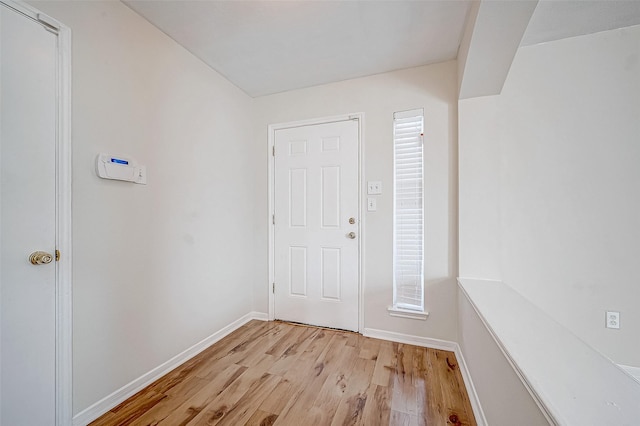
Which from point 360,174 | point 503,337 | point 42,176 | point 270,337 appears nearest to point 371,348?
point 270,337

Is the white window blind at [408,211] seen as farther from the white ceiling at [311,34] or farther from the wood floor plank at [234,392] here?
the wood floor plank at [234,392]

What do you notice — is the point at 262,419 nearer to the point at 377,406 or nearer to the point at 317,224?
the point at 377,406

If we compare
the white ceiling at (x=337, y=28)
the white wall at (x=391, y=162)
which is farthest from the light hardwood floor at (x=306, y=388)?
the white ceiling at (x=337, y=28)

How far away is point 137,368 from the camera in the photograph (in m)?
1.65

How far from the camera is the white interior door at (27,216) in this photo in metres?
1.12

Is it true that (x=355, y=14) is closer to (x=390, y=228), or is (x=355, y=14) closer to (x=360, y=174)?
(x=360, y=174)

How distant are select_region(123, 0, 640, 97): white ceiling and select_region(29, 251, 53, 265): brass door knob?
1.55m

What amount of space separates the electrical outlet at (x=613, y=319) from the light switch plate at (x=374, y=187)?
71.9 inches

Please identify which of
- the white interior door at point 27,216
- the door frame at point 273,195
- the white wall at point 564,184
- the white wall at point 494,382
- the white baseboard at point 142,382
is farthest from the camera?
the door frame at point 273,195

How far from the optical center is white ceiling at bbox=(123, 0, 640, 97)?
5.24ft

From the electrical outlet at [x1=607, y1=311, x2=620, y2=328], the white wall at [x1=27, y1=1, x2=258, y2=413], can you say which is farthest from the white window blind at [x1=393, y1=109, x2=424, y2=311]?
the white wall at [x1=27, y1=1, x2=258, y2=413]

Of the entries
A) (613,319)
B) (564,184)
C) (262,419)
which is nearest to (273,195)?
(262,419)

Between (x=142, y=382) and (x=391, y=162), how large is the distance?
251 cm

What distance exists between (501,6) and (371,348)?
240 cm
